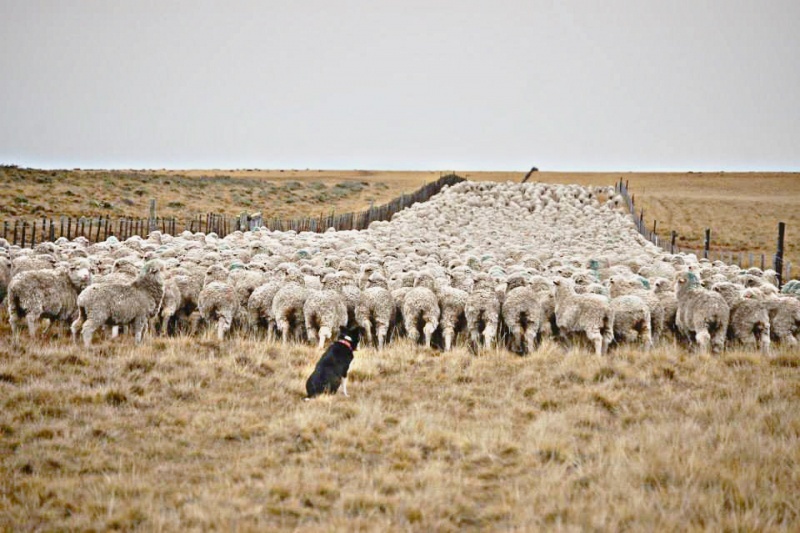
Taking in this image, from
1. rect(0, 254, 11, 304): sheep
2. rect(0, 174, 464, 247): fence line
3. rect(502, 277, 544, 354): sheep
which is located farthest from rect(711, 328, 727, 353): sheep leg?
rect(0, 174, 464, 247): fence line

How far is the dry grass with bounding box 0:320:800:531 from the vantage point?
171 inches

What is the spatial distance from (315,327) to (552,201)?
3339 centimetres

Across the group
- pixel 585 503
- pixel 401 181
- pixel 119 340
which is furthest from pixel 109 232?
pixel 401 181

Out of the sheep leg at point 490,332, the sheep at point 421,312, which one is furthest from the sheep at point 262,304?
the sheep leg at point 490,332

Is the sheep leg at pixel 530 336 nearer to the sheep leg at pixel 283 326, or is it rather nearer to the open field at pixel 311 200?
the sheep leg at pixel 283 326

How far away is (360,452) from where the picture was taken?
18.4 ft

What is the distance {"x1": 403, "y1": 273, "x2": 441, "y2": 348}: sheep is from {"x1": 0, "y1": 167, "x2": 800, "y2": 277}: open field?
71.4 feet

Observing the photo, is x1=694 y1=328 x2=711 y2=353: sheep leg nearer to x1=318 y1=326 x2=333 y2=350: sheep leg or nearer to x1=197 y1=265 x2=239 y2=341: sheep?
x1=318 y1=326 x2=333 y2=350: sheep leg

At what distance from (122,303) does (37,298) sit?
134 centimetres

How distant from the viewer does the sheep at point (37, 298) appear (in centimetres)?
880

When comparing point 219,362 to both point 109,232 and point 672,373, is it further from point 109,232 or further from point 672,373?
point 109,232

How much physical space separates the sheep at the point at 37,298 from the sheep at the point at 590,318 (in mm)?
7440

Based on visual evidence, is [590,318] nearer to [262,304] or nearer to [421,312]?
[421,312]

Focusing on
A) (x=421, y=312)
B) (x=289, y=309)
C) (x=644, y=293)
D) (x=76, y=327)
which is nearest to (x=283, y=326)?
(x=289, y=309)
